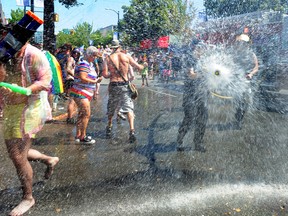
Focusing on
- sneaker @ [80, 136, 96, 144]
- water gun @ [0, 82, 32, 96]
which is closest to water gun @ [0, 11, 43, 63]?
water gun @ [0, 82, 32, 96]

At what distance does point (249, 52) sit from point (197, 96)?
2596 millimetres

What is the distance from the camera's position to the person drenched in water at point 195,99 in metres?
4.47

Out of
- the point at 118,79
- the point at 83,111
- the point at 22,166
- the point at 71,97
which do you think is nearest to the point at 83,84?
the point at 83,111

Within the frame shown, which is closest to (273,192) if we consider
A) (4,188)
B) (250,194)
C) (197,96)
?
(250,194)

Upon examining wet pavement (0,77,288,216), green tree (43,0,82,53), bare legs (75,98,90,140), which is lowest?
wet pavement (0,77,288,216)

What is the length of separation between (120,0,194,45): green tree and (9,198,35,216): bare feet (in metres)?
17.4

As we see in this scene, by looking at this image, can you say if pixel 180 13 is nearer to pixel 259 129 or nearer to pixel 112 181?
pixel 259 129

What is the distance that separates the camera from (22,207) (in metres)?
2.80

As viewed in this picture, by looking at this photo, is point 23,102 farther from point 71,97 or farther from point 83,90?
point 71,97

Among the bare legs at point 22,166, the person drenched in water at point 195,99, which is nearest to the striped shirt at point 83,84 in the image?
the person drenched in water at point 195,99

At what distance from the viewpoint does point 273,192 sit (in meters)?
3.27

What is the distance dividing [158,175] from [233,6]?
14993mm

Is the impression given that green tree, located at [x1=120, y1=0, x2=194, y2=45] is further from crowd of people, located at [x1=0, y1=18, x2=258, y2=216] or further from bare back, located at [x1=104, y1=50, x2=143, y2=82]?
bare back, located at [x1=104, y1=50, x2=143, y2=82]

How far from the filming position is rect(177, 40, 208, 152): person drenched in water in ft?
14.7
